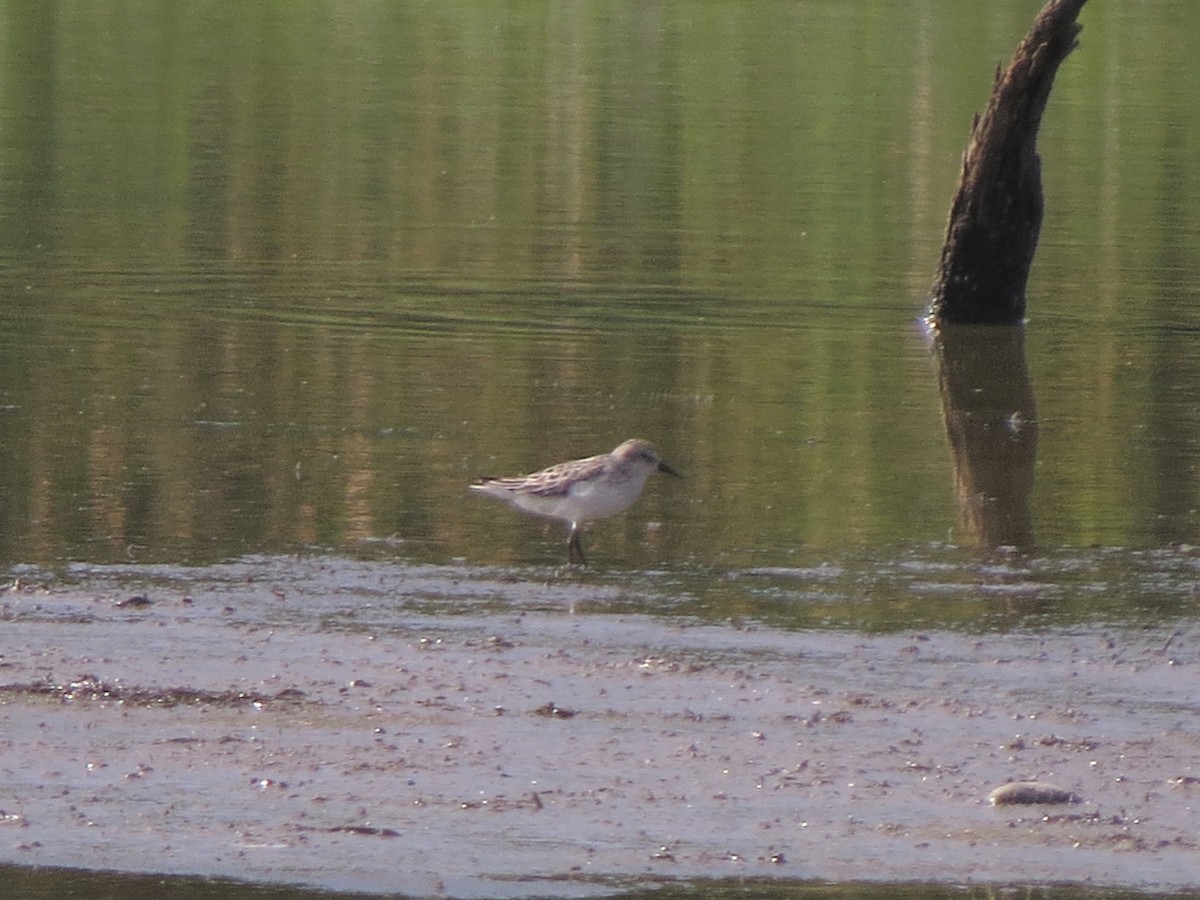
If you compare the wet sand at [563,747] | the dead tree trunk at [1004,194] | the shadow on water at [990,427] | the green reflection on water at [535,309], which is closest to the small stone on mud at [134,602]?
the wet sand at [563,747]

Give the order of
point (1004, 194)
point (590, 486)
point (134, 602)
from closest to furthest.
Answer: point (134, 602)
point (590, 486)
point (1004, 194)

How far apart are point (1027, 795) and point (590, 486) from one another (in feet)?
10.1

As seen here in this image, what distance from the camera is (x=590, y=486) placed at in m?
9.82

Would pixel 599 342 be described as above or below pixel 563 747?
above

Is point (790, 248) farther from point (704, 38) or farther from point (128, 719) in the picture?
point (704, 38)

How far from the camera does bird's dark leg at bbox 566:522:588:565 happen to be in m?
9.97

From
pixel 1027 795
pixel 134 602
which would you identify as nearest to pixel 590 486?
pixel 134 602

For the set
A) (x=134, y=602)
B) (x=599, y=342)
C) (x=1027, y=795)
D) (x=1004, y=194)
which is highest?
(x=1004, y=194)

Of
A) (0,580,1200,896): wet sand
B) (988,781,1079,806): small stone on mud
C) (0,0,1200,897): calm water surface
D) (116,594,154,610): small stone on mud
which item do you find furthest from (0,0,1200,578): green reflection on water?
(988,781,1079,806): small stone on mud

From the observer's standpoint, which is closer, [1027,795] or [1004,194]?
[1027,795]

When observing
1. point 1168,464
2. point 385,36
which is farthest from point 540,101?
point 1168,464

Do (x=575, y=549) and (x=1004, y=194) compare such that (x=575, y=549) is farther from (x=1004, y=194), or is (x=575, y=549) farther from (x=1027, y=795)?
(x=1004, y=194)

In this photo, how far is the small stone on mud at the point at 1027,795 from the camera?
7.02 m

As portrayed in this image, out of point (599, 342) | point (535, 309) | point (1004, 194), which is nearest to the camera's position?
point (599, 342)
